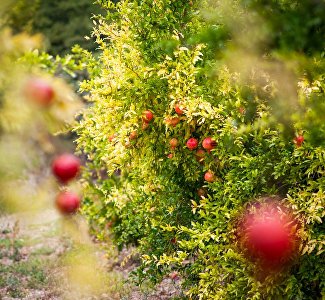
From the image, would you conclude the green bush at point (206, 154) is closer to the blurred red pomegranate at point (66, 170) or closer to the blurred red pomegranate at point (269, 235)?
the blurred red pomegranate at point (269, 235)

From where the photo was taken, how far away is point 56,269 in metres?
7.75

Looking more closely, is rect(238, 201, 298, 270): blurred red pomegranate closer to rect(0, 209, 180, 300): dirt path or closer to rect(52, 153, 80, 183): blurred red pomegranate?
rect(0, 209, 180, 300): dirt path

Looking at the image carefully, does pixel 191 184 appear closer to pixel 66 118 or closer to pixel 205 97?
pixel 205 97

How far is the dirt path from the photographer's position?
256 inches

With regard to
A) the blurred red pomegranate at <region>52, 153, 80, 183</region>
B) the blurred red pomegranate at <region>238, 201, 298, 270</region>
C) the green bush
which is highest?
the green bush

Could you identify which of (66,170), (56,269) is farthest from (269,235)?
(56,269)

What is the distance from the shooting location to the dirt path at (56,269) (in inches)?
256

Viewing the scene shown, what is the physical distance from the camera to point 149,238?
5359 mm

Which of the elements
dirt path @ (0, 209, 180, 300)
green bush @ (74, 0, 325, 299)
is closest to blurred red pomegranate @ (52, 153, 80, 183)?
green bush @ (74, 0, 325, 299)

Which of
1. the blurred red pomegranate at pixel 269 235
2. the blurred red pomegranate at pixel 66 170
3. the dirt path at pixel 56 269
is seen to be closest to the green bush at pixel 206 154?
the blurred red pomegranate at pixel 269 235

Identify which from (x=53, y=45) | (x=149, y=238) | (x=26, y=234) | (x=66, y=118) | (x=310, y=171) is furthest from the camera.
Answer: (x=53, y=45)

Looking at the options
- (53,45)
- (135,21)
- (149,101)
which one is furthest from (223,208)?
(53,45)

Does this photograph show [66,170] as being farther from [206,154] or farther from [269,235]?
[206,154]

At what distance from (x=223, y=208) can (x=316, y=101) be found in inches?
97.9
